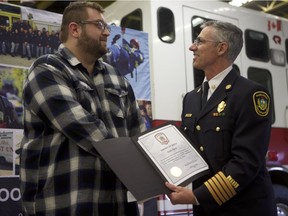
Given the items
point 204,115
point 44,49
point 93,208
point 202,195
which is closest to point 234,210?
point 202,195

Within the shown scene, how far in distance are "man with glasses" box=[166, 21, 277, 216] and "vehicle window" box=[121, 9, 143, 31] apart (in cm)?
209

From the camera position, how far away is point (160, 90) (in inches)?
161

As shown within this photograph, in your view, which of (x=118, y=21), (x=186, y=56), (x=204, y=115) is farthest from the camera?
(x=118, y=21)

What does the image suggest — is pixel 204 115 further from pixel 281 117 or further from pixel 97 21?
pixel 281 117

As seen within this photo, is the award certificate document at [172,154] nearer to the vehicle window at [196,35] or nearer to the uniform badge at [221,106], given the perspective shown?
the uniform badge at [221,106]

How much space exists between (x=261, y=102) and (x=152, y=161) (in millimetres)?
609

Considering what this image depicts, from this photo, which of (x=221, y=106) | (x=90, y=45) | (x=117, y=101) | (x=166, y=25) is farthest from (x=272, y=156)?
(x=90, y=45)

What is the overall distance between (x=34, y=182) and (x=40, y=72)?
51cm

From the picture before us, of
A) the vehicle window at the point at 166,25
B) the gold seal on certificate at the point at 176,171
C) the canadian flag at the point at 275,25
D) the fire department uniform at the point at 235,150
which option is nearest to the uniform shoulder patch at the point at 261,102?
the fire department uniform at the point at 235,150

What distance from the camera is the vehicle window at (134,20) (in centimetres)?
440

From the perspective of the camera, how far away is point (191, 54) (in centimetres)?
Result: 447

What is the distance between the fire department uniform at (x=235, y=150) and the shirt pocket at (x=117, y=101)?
40 centimetres

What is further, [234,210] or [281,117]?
[281,117]

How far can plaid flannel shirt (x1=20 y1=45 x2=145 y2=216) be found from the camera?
1952 mm
